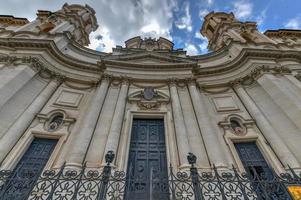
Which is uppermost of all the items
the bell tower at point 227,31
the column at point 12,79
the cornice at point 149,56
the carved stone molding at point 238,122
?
the bell tower at point 227,31

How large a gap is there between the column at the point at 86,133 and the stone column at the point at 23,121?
2.97 meters

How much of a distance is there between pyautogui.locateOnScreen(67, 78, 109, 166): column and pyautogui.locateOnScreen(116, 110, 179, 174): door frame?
1720 mm

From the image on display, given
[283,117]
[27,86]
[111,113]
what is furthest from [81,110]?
[283,117]

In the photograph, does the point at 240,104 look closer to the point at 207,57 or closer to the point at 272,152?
the point at 272,152

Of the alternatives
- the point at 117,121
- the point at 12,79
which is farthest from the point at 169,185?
the point at 12,79

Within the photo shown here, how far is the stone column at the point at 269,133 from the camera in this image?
8700mm

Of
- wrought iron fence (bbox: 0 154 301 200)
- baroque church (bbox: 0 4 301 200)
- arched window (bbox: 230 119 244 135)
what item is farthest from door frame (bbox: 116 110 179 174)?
arched window (bbox: 230 119 244 135)

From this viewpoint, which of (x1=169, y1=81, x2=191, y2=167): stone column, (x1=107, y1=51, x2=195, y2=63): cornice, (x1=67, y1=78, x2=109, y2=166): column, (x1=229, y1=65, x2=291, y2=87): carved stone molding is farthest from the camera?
(x1=107, y1=51, x2=195, y2=63): cornice

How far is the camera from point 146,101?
1263 cm

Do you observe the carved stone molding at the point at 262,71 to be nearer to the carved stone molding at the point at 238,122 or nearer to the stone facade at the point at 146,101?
the stone facade at the point at 146,101

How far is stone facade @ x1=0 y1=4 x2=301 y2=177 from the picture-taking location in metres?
9.20

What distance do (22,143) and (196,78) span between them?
499 inches

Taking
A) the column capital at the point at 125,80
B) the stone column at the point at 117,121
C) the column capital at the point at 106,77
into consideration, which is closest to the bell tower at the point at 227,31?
the column capital at the point at 125,80

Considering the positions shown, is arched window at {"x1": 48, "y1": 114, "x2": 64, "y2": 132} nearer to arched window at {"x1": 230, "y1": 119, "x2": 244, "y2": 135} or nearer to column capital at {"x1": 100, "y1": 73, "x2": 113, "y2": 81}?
column capital at {"x1": 100, "y1": 73, "x2": 113, "y2": 81}
